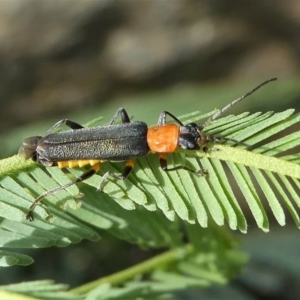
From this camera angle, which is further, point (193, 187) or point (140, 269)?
point (140, 269)

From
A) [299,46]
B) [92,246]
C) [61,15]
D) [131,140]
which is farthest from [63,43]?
[131,140]

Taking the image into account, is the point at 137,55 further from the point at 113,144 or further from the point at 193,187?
the point at 193,187

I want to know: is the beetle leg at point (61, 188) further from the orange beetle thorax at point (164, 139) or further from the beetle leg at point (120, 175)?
the orange beetle thorax at point (164, 139)

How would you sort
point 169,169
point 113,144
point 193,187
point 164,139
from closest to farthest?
point 193,187, point 169,169, point 164,139, point 113,144

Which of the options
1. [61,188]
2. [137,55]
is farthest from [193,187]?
[137,55]

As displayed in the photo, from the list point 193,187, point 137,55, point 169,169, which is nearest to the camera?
point 193,187

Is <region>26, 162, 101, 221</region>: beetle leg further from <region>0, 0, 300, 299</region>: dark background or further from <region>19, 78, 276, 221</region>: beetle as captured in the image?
<region>0, 0, 300, 299</region>: dark background
